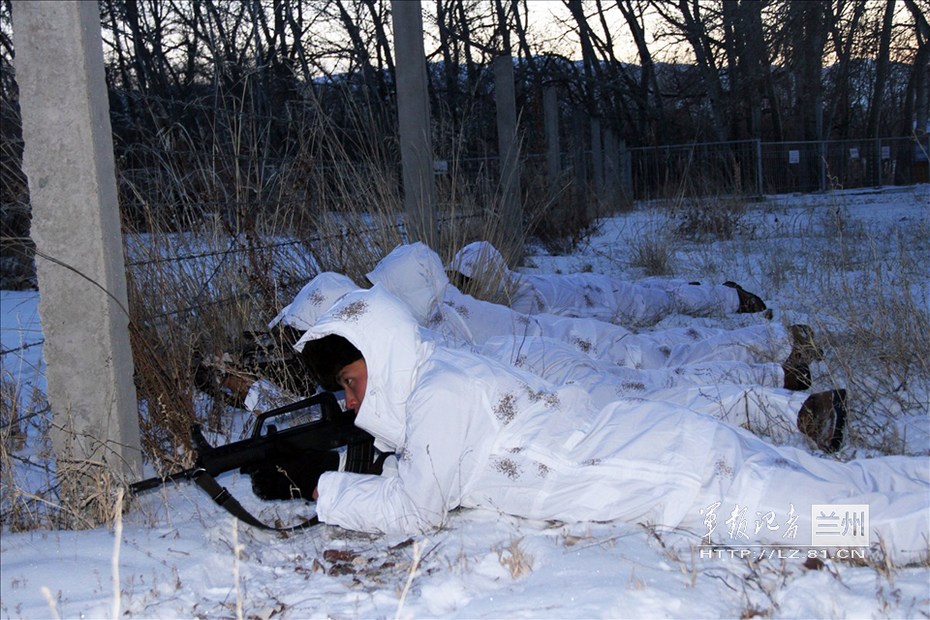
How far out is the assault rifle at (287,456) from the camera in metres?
2.36

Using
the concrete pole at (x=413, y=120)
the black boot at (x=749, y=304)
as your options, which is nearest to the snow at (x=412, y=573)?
the concrete pole at (x=413, y=120)

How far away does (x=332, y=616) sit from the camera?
1.93m

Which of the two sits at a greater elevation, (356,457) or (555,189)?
(555,189)

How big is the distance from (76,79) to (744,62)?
15.8m

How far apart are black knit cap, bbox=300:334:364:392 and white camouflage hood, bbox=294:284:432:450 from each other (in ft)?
0.15

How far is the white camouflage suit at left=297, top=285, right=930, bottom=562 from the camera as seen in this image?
227cm

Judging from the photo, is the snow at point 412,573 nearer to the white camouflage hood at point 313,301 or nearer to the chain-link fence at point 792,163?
the white camouflage hood at point 313,301

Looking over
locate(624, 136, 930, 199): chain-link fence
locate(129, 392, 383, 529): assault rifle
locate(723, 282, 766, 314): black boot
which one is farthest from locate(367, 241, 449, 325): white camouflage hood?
locate(624, 136, 930, 199): chain-link fence

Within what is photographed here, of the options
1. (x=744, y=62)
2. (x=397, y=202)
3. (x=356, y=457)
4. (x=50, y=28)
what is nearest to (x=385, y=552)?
(x=356, y=457)

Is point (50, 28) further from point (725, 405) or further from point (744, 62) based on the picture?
point (744, 62)

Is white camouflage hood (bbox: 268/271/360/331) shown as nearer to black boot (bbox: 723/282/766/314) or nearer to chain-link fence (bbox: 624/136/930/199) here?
black boot (bbox: 723/282/766/314)

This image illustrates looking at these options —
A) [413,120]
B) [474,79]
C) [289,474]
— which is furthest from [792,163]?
[289,474]

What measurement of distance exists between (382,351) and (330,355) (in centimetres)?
17

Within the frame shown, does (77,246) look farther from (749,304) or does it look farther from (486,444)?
(749,304)
